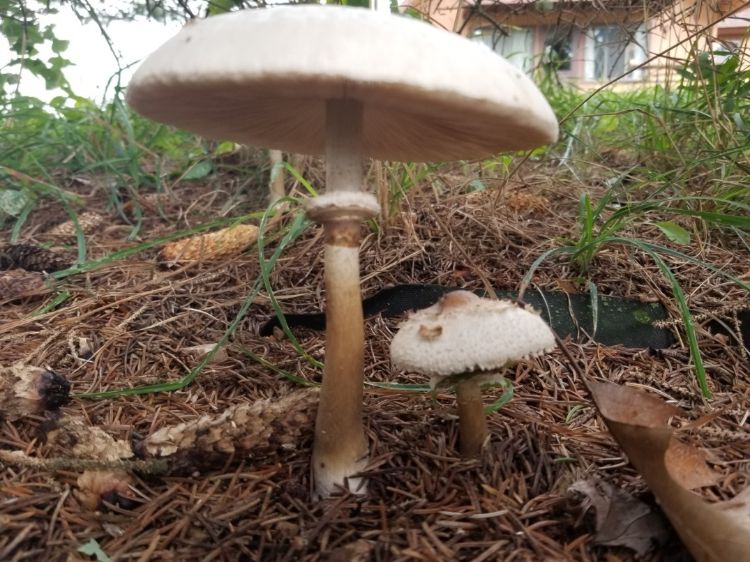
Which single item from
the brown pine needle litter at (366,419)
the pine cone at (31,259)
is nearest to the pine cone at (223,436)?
the brown pine needle litter at (366,419)

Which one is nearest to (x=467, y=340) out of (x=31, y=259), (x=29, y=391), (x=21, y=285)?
(x=29, y=391)

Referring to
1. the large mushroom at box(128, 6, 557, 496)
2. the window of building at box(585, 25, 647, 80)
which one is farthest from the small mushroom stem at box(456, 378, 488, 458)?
the window of building at box(585, 25, 647, 80)

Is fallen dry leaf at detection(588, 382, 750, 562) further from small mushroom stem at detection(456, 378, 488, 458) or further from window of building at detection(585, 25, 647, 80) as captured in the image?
window of building at detection(585, 25, 647, 80)

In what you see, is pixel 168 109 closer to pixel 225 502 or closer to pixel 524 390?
pixel 225 502

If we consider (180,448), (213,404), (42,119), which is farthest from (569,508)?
(42,119)

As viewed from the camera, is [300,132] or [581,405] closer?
[581,405]

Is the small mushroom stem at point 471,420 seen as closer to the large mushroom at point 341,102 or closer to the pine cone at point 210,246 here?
the large mushroom at point 341,102

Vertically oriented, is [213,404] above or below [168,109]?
below
